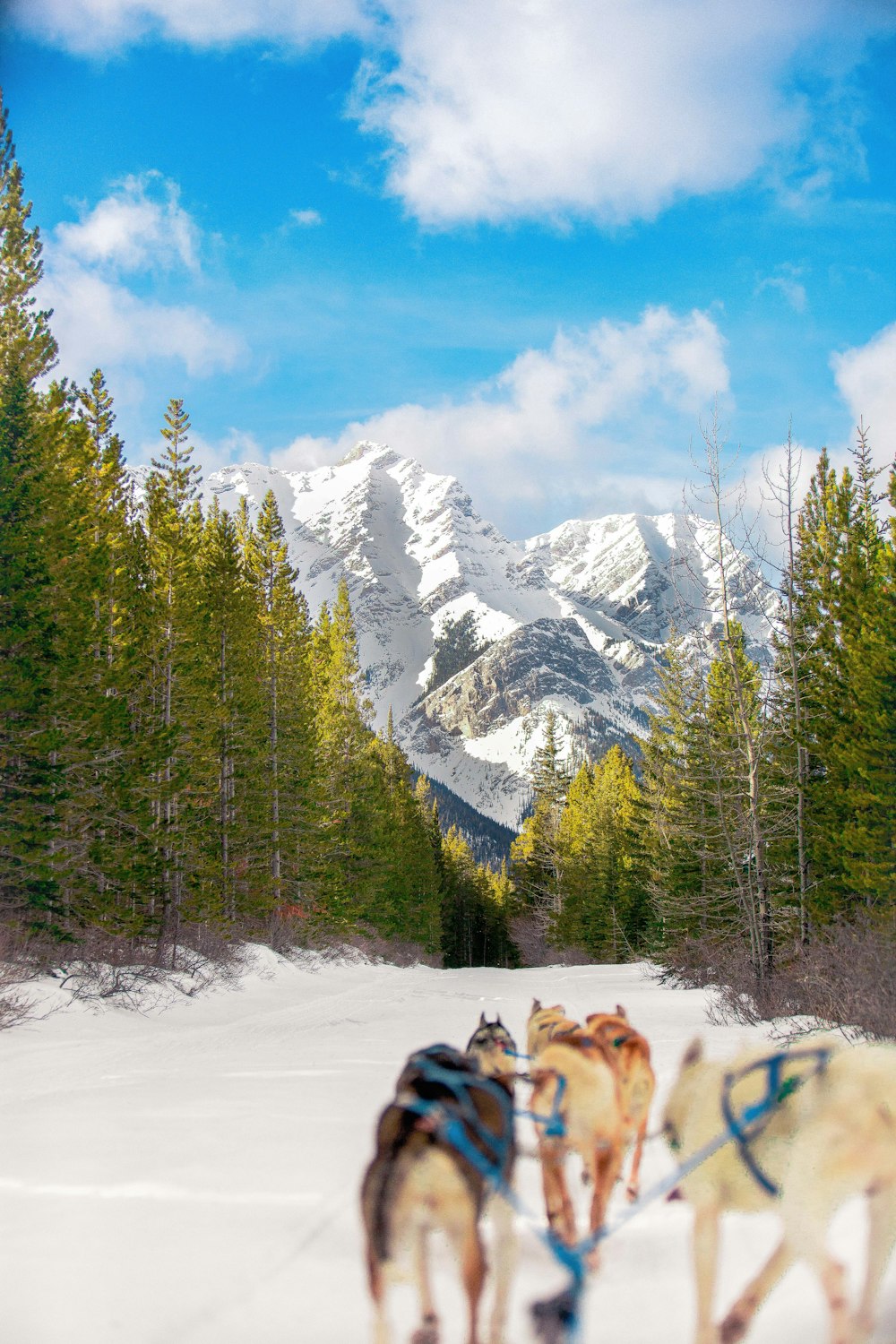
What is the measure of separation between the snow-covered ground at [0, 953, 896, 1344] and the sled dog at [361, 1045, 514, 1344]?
12.3 inches

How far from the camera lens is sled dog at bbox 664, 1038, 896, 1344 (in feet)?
5.66

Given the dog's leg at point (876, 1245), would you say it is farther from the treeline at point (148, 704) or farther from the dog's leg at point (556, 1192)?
the treeline at point (148, 704)

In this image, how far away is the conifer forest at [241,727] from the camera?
1391 cm

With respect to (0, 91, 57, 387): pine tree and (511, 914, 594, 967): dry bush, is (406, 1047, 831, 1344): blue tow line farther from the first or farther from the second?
(511, 914, 594, 967): dry bush

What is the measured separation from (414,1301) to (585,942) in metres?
47.8

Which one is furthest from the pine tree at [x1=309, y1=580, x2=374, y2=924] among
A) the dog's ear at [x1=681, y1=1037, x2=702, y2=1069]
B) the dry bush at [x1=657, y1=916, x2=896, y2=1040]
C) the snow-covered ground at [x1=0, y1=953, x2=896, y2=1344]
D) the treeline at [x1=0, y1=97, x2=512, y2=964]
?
the dog's ear at [x1=681, y1=1037, x2=702, y2=1069]

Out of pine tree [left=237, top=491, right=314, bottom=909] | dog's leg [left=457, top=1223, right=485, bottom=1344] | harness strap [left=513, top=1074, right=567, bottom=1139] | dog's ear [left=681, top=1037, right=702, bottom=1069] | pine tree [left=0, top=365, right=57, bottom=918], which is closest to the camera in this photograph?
dog's leg [left=457, top=1223, right=485, bottom=1344]

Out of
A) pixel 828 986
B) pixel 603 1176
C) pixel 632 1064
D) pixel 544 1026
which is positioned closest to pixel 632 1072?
pixel 632 1064

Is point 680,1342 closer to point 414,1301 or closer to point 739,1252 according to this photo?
point 739,1252

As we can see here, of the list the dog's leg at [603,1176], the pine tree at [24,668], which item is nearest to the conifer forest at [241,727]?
the pine tree at [24,668]

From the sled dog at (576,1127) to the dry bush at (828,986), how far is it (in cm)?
563

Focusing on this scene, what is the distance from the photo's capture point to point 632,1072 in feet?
8.80

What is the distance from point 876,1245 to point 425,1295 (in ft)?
3.34

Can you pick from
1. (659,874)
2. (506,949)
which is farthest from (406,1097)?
(506,949)
